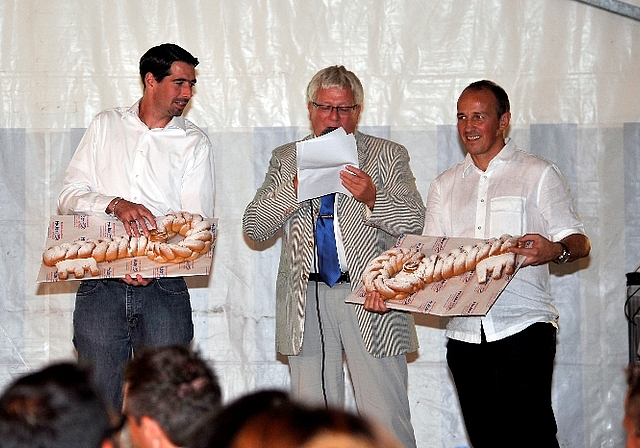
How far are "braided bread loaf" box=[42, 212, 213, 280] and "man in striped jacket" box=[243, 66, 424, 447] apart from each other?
1.03ft

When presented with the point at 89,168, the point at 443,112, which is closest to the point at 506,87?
the point at 443,112

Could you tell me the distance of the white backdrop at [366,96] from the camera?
441cm

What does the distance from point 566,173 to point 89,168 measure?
2295 millimetres

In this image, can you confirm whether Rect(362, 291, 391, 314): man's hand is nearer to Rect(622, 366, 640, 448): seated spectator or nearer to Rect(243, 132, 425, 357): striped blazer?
Rect(243, 132, 425, 357): striped blazer

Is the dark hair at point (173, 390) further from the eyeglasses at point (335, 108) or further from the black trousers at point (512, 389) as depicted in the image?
the eyeglasses at point (335, 108)

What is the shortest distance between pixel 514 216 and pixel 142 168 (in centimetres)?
144

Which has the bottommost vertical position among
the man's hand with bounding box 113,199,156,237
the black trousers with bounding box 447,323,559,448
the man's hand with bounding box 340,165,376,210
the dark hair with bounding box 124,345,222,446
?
the black trousers with bounding box 447,323,559,448

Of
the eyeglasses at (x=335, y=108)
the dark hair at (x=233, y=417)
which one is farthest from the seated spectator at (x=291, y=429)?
the eyeglasses at (x=335, y=108)

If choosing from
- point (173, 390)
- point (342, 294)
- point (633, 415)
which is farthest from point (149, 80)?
point (633, 415)

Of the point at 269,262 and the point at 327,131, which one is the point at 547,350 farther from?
the point at 269,262

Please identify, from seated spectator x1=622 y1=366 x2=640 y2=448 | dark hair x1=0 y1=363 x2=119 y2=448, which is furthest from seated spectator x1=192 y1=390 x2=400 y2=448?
seated spectator x1=622 y1=366 x2=640 y2=448

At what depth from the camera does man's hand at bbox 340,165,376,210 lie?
3361 millimetres

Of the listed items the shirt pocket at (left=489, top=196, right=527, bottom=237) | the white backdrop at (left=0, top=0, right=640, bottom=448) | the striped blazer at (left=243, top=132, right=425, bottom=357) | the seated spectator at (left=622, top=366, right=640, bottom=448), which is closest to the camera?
the seated spectator at (left=622, top=366, right=640, bottom=448)

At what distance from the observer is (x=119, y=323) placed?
11.1ft
